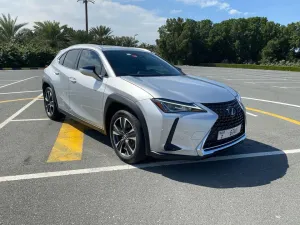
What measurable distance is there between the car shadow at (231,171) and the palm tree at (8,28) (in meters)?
39.6

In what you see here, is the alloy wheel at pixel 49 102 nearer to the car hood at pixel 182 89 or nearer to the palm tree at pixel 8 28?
the car hood at pixel 182 89

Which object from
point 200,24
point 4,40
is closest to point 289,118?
point 4,40

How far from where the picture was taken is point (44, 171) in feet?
12.1

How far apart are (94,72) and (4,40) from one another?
3905cm

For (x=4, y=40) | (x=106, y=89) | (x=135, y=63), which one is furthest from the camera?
(x=4, y=40)

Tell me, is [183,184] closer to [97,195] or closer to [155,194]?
[155,194]

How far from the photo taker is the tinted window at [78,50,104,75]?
4.45 meters

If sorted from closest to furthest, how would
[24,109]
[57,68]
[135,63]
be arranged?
[135,63] < [57,68] < [24,109]

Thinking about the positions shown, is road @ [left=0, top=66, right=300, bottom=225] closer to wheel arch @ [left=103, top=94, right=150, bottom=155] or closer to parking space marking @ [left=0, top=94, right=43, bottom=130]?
wheel arch @ [left=103, top=94, right=150, bottom=155]

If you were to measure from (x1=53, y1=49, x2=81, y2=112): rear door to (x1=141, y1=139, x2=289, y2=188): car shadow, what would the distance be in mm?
2307

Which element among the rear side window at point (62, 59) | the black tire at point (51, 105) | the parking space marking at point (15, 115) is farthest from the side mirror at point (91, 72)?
the parking space marking at point (15, 115)

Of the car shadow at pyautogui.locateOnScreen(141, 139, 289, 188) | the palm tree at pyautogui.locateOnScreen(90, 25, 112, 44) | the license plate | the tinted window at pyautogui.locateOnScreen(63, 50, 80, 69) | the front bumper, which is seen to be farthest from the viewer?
the palm tree at pyautogui.locateOnScreen(90, 25, 112, 44)

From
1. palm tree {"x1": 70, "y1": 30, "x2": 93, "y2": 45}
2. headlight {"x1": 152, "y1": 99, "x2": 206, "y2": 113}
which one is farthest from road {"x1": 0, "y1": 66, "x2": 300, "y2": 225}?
palm tree {"x1": 70, "y1": 30, "x2": 93, "y2": 45}

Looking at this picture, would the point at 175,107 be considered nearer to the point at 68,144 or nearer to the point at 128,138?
the point at 128,138
